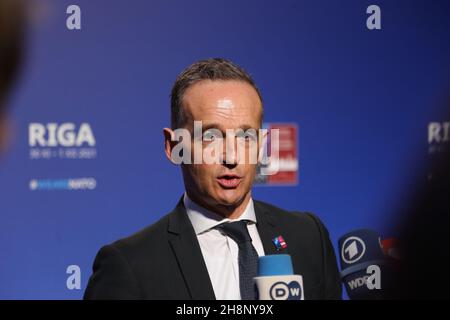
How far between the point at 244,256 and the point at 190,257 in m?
0.14

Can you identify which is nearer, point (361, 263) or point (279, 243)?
point (279, 243)

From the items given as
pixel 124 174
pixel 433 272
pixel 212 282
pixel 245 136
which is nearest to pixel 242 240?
pixel 212 282

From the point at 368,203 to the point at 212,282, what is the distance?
1.92 meters

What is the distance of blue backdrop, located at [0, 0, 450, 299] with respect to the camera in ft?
10.6

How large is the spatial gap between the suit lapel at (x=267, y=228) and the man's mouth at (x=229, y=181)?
0.11m

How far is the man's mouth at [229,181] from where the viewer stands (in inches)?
67.6

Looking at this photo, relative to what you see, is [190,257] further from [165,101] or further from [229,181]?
[165,101]

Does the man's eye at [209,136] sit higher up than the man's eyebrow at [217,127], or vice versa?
the man's eyebrow at [217,127]

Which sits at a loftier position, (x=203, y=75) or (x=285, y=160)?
(x=203, y=75)

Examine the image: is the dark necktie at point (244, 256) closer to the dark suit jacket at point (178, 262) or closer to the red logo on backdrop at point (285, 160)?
the dark suit jacket at point (178, 262)

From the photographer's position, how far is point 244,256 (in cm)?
167

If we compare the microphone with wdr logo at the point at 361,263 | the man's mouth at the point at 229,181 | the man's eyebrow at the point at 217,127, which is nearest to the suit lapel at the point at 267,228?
the man's mouth at the point at 229,181

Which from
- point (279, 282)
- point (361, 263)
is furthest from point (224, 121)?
point (361, 263)

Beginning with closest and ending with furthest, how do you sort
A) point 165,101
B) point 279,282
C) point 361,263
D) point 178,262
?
point 279,282
point 178,262
point 361,263
point 165,101
